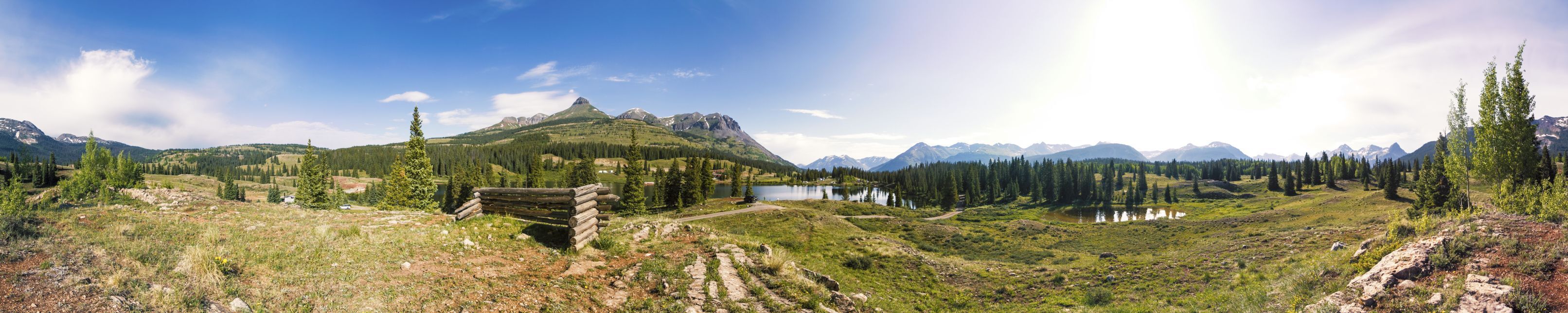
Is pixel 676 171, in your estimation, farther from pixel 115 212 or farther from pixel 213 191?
pixel 213 191

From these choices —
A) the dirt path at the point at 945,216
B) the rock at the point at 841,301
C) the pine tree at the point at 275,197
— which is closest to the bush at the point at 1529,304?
the rock at the point at 841,301

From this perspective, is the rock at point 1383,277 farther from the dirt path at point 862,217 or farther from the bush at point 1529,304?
the dirt path at point 862,217

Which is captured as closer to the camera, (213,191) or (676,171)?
(676,171)

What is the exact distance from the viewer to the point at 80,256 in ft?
26.2

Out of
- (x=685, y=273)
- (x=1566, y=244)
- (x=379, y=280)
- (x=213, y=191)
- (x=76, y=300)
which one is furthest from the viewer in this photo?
(x=213, y=191)

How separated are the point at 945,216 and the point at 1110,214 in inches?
2004

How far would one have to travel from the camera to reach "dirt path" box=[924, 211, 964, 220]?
275 ft

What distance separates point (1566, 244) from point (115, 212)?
3778 cm

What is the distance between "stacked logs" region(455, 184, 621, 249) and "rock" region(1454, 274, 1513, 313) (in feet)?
71.3

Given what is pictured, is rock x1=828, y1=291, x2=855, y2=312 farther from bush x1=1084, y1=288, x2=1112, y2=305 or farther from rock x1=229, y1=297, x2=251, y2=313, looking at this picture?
bush x1=1084, y1=288, x2=1112, y2=305

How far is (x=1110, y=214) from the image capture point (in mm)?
113812

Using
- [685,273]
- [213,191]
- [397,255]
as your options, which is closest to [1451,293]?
[685,273]

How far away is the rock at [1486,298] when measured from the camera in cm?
953

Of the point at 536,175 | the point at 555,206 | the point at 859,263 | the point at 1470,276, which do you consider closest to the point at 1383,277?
the point at 1470,276
